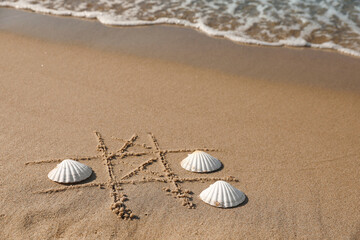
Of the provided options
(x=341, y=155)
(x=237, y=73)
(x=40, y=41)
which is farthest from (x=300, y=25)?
(x=40, y=41)

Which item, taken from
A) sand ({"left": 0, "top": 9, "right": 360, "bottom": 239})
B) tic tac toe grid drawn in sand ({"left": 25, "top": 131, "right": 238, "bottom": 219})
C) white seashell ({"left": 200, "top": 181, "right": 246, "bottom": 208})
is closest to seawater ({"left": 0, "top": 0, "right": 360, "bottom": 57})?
sand ({"left": 0, "top": 9, "right": 360, "bottom": 239})

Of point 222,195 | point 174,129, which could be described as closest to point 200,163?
point 222,195

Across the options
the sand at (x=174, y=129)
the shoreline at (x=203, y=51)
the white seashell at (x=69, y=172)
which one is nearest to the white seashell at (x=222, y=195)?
the sand at (x=174, y=129)

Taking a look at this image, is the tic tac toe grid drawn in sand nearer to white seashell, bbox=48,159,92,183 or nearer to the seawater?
white seashell, bbox=48,159,92,183

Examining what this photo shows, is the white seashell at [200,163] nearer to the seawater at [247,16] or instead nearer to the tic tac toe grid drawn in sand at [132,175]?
the tic tac toe grid drawn in sand at [132,175]

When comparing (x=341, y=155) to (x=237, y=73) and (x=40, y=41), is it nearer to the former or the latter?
(x=237, y=73)

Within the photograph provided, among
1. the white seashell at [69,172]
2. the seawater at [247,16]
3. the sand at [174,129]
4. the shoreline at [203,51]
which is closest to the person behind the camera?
the sand at [174,129]
